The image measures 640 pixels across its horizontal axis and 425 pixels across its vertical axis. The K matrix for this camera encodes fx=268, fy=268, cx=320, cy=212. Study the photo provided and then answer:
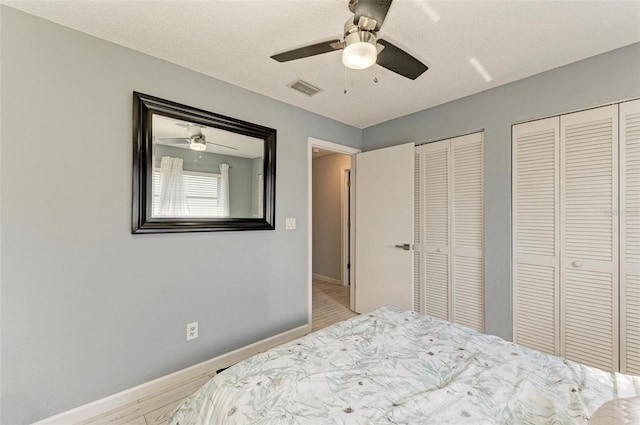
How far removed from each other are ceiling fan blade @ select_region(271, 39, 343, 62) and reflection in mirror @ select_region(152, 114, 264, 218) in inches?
39.3

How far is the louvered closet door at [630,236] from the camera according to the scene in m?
1.75

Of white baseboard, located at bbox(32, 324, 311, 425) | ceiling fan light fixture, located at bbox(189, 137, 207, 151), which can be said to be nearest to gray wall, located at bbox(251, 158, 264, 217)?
ceiling fan light fixture, located at bbox(189, 137, 207, 151)

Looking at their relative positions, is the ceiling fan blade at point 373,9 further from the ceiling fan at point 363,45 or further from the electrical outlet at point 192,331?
the electrical outlet at point 192,331

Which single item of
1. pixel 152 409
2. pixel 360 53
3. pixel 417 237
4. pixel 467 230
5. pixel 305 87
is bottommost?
pixel 152 409

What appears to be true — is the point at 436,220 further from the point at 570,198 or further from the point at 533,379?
the point at 533,379

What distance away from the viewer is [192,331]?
208 cm

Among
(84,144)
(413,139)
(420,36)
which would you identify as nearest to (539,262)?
(413,139)

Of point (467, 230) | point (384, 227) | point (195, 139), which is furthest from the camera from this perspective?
point (384, 227)

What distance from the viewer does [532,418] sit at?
35.1 inches

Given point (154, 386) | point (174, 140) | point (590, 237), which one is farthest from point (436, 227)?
point (154, 386)

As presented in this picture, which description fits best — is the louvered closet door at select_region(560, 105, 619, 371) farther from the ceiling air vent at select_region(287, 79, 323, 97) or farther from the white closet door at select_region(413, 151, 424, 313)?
the ceiling air vent at select_region(287, 79, 323, 97)

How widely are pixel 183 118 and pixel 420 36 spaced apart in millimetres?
1744

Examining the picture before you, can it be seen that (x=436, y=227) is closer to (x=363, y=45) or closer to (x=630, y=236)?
(x=630, y=236)

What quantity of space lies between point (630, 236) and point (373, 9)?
2.18 meters
